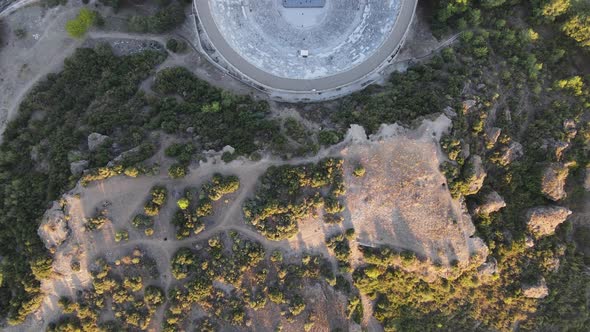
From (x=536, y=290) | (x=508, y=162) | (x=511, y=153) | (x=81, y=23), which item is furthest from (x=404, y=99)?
(x=81, y=23)

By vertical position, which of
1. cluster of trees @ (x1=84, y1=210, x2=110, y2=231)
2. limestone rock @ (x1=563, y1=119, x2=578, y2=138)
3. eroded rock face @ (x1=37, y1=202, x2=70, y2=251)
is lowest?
eroded rock face @ (x1=37, y1=202, x2=70, y2=251)

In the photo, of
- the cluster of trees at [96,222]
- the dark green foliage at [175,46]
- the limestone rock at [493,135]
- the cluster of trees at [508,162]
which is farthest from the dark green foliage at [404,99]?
the cluster of trees at [96,222]

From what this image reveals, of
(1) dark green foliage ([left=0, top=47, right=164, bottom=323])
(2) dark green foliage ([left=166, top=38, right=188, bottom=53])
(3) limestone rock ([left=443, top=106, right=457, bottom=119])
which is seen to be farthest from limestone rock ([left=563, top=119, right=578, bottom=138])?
(1) dark green foliage ([left=0, top=47, right=164, bottom=323])

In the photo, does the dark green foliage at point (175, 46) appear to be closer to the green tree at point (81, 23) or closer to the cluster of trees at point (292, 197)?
the green tree at point (81, 23)

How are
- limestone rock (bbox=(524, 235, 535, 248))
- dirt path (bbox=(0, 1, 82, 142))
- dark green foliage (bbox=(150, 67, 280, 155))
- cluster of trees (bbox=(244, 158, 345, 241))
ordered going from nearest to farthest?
cluster of trees (bbox=(244, 158, 345, 241)) < limestone rock (bbox=(524, 235, 535, 248)) < dark green foliage (bbox=(150, 67, 280, 155)) < dirt path (bbox=(0, 1, 82, 142))

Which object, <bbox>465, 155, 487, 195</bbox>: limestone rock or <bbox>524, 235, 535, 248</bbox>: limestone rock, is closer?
<bbox>465, 155, 487, 195</bbox>: limestone rock

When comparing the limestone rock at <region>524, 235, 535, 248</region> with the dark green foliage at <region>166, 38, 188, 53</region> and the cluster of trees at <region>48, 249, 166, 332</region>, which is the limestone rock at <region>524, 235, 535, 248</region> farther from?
the dark green foliage at <region>166, 38, 188, 53</region>

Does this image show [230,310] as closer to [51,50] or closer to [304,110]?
[304,110]
